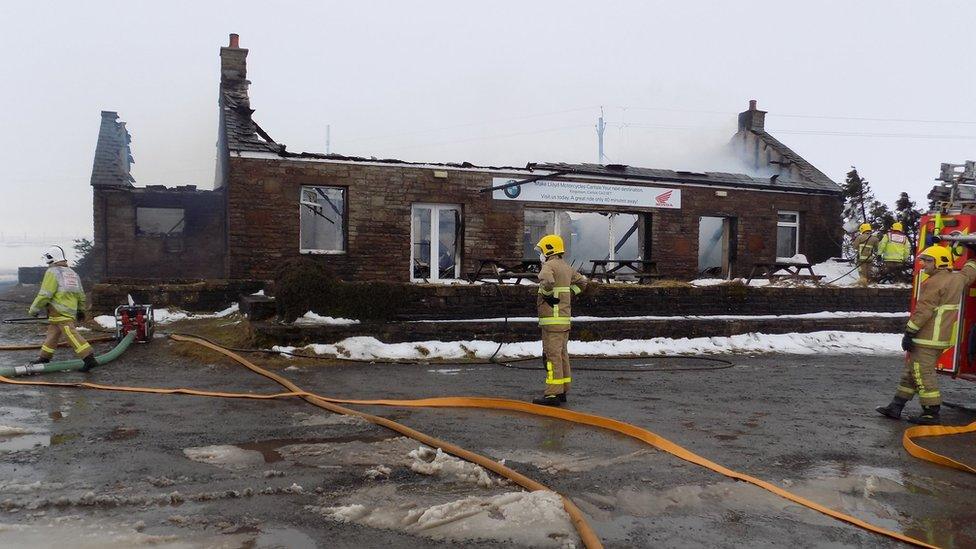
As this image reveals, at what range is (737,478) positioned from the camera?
4922 mm

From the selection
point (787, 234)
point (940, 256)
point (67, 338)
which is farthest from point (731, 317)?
point (67, 338)

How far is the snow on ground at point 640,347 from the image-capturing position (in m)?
11.0

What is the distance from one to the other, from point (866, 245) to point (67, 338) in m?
17.4

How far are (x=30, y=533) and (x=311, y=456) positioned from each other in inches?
77.1

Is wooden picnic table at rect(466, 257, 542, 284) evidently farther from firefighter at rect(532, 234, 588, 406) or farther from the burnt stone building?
firefighter at rect(532, 234, 588, 406)

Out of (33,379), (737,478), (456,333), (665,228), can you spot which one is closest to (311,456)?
(737,478)

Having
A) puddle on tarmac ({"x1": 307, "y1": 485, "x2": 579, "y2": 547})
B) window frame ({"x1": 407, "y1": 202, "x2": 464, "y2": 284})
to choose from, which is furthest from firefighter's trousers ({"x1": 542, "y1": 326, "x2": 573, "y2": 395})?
window frame ({"x1": 407, "y1": 202, "x2": 464, "y2": 284})

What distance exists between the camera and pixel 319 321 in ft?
37.3

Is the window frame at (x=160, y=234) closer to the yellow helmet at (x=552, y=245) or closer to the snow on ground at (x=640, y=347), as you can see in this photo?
the snow on ground at (x=640, y=347)

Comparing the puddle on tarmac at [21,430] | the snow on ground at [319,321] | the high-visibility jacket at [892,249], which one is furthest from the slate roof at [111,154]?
the high-visibility jacket at [892,249]

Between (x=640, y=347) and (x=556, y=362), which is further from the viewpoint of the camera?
(x=640, y=347)

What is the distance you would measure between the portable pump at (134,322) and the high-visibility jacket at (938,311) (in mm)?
10810

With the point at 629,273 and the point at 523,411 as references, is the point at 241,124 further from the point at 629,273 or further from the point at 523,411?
the point at 523,411

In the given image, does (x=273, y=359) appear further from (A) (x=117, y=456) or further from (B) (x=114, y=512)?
(B) (x=114, y=512)
